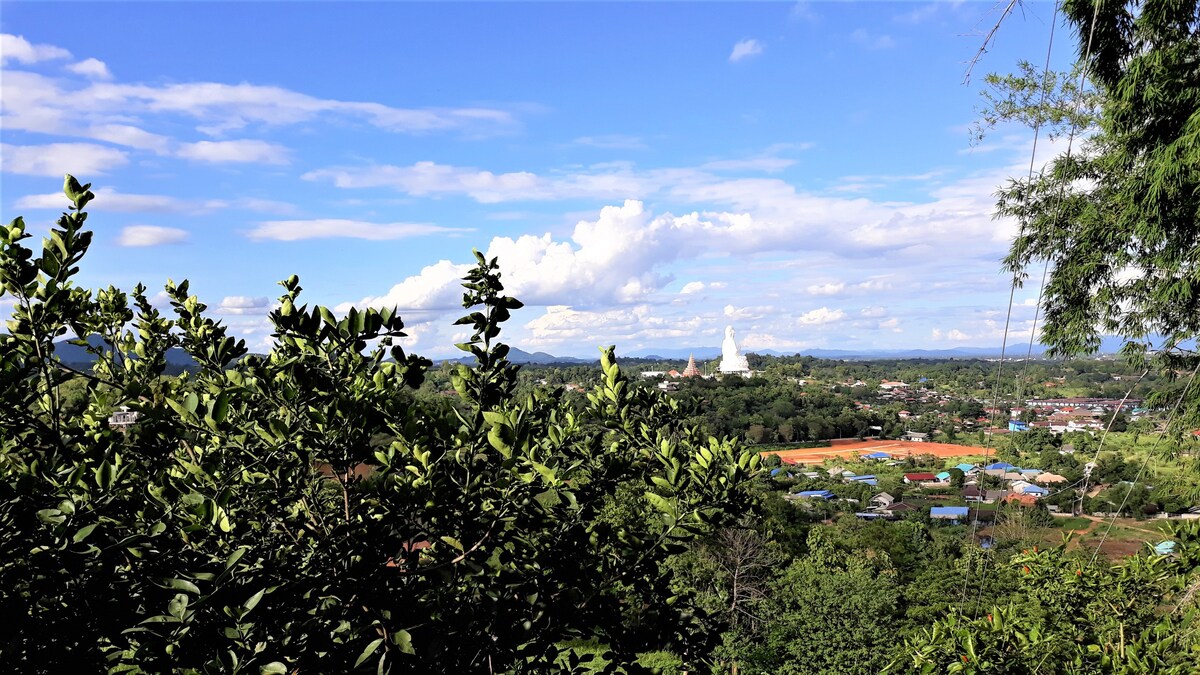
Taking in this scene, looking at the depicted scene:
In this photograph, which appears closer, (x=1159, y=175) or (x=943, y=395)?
(x=1159, y=175)

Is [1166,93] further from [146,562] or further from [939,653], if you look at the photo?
[146,562]

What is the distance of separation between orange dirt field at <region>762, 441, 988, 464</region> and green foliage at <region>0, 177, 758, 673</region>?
4878 centimetres

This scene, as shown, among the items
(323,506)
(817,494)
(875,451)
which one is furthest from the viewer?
(875,451)

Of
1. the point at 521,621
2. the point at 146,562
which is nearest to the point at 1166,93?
the point at 521,621

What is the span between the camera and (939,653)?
4.05 meters

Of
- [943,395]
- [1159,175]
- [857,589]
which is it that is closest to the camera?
[1159,175]

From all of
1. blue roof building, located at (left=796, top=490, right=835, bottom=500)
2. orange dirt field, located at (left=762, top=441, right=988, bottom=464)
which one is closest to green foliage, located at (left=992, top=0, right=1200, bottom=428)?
blue roof building, located at (left=796, top=490, right=835, bottom=500)

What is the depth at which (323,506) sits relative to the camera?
2047 millimetres

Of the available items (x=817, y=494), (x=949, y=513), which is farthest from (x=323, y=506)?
(x=949, y=513)

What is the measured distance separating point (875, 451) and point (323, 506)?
190 ft

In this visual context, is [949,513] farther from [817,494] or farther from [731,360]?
[731,360]

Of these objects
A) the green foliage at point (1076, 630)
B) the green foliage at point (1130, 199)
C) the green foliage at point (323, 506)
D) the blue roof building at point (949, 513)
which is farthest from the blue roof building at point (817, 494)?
the green foliage at point (323, 506)

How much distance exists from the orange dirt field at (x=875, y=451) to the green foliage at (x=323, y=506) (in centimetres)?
4878

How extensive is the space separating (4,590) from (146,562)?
0.89ft
